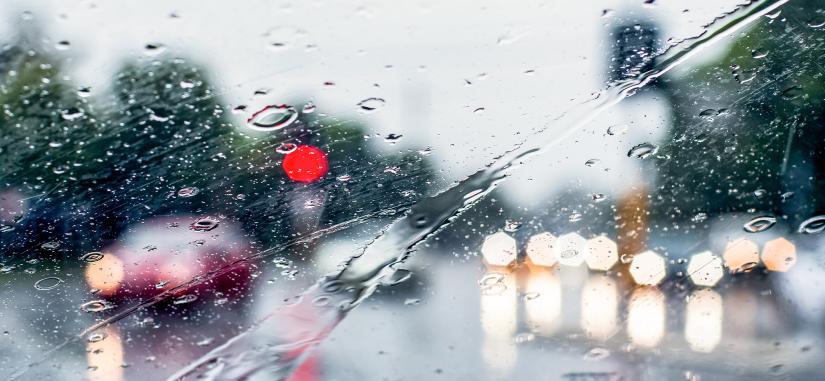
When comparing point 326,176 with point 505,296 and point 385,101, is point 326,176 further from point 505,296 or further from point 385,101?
point 505,296

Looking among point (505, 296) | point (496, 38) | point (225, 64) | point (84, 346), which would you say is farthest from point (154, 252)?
point (496, 38)

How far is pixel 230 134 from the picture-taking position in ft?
12.1

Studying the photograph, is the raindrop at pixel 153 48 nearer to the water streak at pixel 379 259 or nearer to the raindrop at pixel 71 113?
the raindrop at pixel 71 113

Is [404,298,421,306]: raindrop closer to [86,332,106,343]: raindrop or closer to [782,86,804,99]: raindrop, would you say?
[86,332,106,343]: raindrop

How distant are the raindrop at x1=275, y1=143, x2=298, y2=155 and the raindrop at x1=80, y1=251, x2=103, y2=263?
1.23m

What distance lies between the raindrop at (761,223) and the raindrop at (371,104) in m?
2.33

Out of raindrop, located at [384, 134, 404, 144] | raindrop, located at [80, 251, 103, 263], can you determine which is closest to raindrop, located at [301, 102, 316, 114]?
raindrop, located at [384, 134, 404, 144]

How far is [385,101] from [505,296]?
1.31 metres

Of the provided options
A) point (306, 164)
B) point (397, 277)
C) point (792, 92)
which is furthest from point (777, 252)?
point (306, 164)

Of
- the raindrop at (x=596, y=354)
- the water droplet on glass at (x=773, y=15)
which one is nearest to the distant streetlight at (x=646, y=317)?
the raindrop at (x=596, y=354)

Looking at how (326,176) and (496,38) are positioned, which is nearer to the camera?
(496,38)

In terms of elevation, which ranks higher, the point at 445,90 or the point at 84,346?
the point at 445,90

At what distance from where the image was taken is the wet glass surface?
3355 mm

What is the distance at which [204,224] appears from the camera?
4.17 meters
